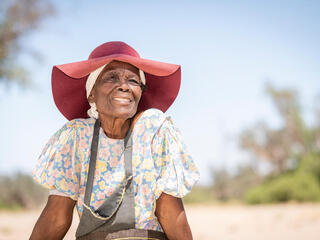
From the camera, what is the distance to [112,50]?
214 centimetres

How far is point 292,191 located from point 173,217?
1890 cm

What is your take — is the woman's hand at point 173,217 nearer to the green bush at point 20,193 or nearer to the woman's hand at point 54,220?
the woman's hand at point 54,220

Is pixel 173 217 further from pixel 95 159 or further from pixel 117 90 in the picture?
pixel 117 90

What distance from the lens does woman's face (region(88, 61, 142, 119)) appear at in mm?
2023

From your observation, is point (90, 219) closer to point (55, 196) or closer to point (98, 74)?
point (55, 196)

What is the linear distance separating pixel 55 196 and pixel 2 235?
18.4 feet

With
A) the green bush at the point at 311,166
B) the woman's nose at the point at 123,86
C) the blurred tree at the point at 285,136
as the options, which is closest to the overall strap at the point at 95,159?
the woman's nose at the point at 123,86

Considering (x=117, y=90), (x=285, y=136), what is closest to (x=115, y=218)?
(x=117, y=90)

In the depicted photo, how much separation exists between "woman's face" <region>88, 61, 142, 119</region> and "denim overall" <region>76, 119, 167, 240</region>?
0.28 m

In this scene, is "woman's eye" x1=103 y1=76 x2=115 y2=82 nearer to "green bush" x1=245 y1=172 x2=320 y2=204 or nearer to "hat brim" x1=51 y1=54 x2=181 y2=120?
"hat brim" x1=51 y1=54 x2=181 y2=120

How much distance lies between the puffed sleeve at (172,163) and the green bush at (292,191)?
18574mm

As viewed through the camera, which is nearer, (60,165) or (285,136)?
(60,165)

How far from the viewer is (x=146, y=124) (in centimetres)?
200

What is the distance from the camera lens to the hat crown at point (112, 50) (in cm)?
214
